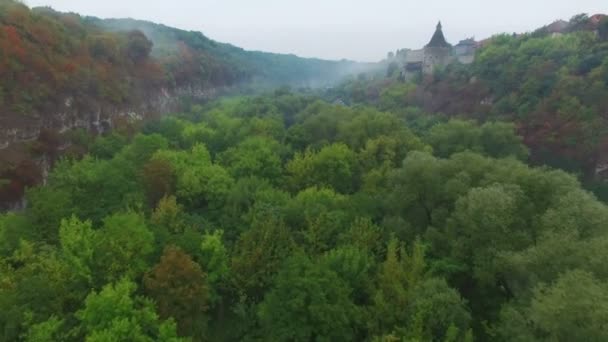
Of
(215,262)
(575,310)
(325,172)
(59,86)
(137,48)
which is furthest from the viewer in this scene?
(137,48)

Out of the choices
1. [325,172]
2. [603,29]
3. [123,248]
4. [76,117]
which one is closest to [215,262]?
[123,248]

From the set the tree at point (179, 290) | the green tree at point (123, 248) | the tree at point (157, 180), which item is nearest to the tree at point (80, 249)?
the green tree at point (123, 248)

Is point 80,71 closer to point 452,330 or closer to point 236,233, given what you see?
point 236,233

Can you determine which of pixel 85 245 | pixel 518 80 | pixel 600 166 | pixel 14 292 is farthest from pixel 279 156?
pixel 518 80

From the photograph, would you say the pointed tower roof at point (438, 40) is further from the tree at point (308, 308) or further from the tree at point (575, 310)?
the tree at point (575, 310)

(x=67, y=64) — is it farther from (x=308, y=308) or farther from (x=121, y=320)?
(x=308, y=308)

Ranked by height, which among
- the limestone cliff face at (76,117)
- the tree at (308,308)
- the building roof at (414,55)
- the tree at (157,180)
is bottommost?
the tree at (308,308)
